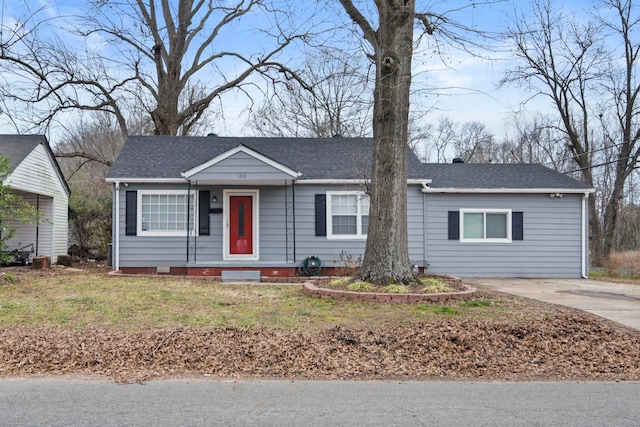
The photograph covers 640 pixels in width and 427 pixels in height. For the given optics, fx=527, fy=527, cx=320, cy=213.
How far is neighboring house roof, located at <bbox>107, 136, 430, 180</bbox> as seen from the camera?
14984mm

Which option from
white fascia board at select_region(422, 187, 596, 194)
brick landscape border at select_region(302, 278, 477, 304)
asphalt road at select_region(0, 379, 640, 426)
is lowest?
asphalt road at select_region(0, 379, 640, 426)

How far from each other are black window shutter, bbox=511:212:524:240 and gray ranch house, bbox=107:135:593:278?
3cm

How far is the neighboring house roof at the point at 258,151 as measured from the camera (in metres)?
15.0

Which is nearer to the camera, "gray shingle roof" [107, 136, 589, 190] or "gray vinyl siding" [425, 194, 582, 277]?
"gray shingle roof" [107, 136, 589, 190]

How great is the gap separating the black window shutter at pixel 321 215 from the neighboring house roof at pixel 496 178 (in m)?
3.17

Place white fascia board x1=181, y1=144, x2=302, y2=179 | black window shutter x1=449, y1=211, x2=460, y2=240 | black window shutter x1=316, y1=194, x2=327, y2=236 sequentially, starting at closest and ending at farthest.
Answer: white fascia board x1=181, y1=144, x2=302, y2=179 < black window shutter x1=316, y1=194, x2=327, y2=236 < black window shutter x1=449, y1=211, x2=460, y2=240

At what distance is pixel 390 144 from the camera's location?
10445 mm

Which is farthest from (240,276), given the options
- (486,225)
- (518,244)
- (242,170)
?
(518,244)

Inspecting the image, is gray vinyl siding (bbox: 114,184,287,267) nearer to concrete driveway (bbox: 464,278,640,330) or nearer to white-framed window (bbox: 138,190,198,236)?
white-framed window (bbox: 138,190,198,236)

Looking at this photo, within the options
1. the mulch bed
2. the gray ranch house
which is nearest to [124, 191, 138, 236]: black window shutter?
the gray ranch house

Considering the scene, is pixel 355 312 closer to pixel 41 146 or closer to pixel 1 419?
pixel 1 419

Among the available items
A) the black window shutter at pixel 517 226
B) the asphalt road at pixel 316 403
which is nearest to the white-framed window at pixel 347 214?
the black window shutter at pixel 517 226

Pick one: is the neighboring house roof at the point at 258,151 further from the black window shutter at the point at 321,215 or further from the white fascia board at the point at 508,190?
the white fascia board at the point at 508,190

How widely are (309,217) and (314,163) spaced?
1.80 metres
